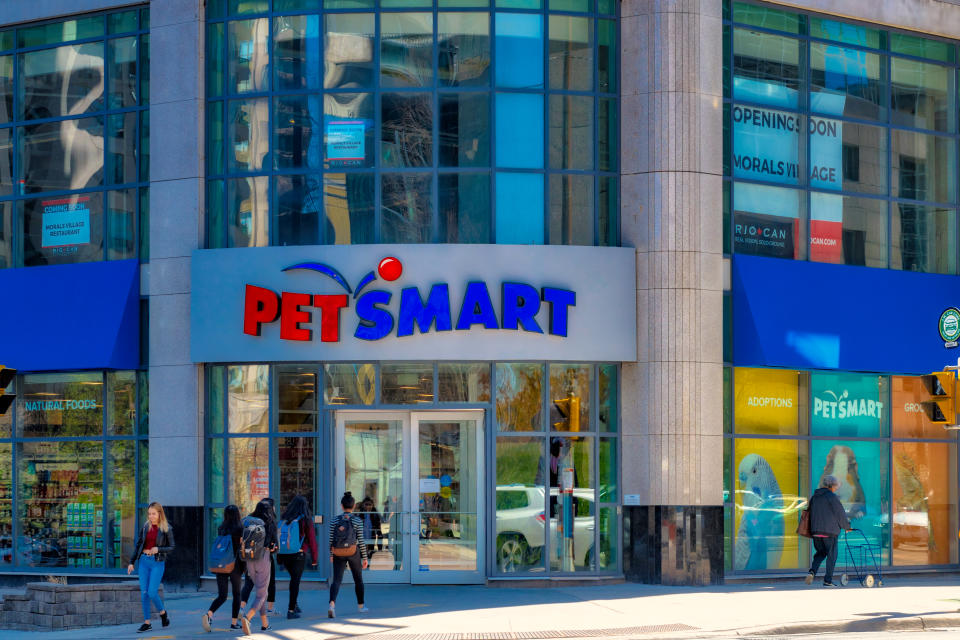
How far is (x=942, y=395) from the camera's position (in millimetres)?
18562

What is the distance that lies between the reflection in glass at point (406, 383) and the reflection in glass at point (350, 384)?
0.18 m

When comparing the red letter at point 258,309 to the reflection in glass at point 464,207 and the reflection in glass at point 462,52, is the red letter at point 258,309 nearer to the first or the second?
the reflection in glass at point 464,207

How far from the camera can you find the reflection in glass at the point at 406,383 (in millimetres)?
21250

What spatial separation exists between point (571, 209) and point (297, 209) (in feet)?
14.9

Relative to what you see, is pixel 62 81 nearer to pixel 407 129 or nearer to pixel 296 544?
pixel 407 129

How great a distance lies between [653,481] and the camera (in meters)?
21.2

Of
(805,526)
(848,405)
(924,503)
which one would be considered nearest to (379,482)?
(805,526)

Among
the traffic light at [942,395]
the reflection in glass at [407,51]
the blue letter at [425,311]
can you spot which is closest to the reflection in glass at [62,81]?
the reflection in glass at [407,51]

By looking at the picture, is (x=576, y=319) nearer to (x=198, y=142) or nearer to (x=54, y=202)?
(x=198, y=142)

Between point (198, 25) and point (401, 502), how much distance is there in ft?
28.7

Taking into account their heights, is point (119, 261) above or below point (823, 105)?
below

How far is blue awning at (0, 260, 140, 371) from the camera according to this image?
2252cm

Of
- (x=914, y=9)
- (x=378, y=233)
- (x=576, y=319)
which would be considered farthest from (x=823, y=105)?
(x=378, y=233)

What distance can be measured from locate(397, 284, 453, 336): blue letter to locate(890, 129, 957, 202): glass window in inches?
352
